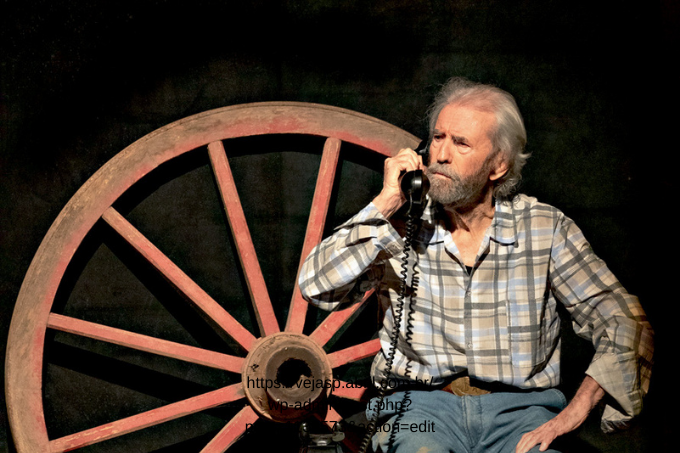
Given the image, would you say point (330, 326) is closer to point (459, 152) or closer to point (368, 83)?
point (459, 152)

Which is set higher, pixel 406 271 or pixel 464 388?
pixel 406 271

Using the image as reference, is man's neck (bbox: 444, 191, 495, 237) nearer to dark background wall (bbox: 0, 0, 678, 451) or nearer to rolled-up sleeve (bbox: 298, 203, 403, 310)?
rolled-up sleeve (bbox: 298, 203, 403, 310)

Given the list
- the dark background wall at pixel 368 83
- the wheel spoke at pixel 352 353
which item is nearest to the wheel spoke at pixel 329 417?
the wheel spoke at pixel 352 353

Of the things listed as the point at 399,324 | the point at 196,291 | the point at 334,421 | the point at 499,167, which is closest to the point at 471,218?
the point at 499,167

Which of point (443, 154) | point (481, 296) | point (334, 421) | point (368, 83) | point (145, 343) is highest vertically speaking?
point (368, 83)

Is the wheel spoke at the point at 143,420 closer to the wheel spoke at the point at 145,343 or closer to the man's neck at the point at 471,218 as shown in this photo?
A: the wheel spoke at the point at 145,343

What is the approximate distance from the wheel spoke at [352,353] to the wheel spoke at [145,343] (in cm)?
31

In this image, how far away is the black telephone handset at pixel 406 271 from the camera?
6.13ft

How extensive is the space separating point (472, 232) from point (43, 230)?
151cm

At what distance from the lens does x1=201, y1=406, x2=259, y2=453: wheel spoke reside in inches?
85.0

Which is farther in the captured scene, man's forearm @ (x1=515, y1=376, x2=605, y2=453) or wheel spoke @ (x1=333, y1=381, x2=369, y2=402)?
wheel spoke @ (x1=333, y1=381, x2=369, y2=402)

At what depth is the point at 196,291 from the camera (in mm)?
2191

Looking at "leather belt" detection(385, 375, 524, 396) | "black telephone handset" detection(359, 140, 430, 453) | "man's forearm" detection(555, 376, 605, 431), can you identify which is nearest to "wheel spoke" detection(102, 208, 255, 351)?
"black telephone handset" detection(359, 140, 430, 453)

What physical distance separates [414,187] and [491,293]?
0.41 m
